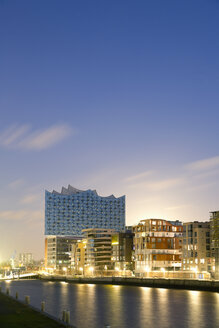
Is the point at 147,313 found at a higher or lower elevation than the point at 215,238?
lower

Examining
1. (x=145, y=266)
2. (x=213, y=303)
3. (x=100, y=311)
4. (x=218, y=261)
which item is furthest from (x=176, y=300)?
(x=145, y=266)

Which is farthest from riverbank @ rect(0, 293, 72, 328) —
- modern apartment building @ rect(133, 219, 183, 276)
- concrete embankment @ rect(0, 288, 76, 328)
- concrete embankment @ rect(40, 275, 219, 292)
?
modern apartment building @ rect(133, 219, 183, 276)

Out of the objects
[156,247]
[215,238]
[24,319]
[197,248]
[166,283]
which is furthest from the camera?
[156,247]

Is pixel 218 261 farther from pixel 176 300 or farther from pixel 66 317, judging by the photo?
pixel 66 317

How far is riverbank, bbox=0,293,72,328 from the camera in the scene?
41.7 m

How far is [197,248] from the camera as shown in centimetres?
17425

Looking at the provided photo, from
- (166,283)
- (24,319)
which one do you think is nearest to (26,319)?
(24,319)

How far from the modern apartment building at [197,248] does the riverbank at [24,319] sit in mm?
125195

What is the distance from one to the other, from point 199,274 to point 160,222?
117 feet

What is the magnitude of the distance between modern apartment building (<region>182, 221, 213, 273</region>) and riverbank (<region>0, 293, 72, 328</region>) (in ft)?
411

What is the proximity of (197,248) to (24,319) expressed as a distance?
13611 cm

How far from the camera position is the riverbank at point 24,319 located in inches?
1640

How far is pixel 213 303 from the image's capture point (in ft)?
304

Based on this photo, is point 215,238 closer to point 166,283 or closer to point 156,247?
point 166,283
